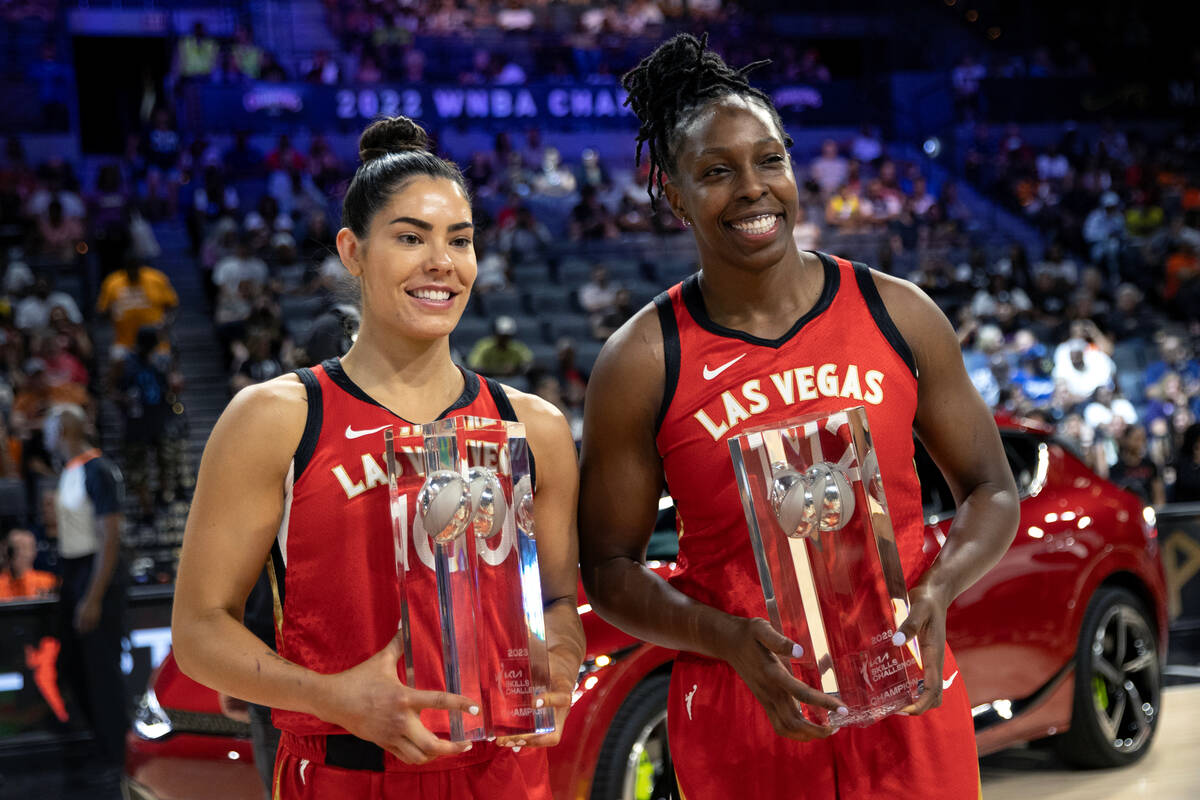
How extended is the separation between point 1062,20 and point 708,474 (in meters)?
23.5

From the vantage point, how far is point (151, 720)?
4.24 m

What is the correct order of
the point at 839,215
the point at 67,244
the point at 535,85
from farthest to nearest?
the point at 535,85 < the point at 839,215 < the point at 67,244

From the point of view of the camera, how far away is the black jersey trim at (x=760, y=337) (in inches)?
94.9

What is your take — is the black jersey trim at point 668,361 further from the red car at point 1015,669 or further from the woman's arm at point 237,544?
the red car at point 1015,669

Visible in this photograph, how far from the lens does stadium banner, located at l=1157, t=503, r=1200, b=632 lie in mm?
8125

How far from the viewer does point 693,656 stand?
2.42 metres

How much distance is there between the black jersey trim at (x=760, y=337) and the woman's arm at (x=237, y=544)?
74cm

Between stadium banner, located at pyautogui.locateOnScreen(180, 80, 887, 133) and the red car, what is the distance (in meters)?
11.5

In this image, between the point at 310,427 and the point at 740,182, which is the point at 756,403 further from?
the point at 310,427

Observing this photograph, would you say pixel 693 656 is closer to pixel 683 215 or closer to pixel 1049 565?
pixel 683 215

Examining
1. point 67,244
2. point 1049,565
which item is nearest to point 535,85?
point 67,244

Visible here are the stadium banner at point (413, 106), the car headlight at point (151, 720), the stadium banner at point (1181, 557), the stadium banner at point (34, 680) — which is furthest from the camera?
the stadium banner at point (413, 106)

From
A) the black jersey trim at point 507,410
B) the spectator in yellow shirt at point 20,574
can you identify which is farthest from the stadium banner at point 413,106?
the black jersey trim at point 507,410

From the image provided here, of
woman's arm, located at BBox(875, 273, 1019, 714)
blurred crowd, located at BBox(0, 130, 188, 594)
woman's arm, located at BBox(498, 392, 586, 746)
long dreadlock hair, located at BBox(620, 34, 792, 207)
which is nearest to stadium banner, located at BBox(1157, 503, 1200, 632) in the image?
woman's arm, located at BBox(875, 273, 1019, 714)
